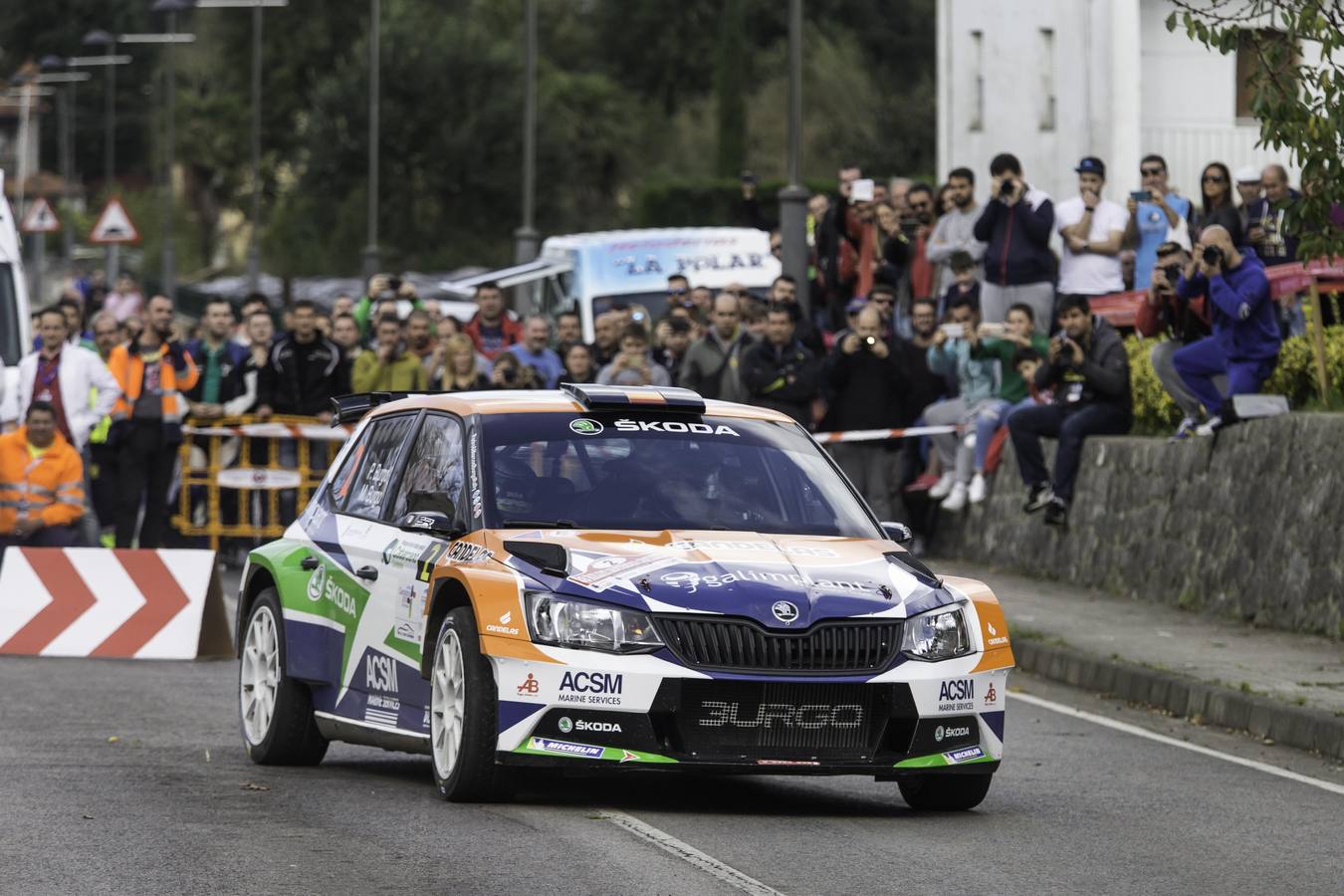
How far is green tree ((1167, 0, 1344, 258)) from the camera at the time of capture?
13.6 metres

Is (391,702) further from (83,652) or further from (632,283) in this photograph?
(632,283)

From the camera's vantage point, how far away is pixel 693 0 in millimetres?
82188

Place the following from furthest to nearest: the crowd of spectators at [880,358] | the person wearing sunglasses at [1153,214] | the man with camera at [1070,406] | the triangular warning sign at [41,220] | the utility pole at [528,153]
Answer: the triangular warning sign at [41,220]
the utility pole at [528,153]
the person wearing sunglasses at [1153,214]
the man with camera at [1070,406]
the crowd of spectators at [880,358]

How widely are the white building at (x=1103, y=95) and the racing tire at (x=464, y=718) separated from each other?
24688 millimetres

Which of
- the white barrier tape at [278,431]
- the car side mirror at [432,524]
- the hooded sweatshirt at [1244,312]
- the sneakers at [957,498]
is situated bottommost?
the sneakers at [957,498]

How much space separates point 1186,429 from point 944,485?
376 cm

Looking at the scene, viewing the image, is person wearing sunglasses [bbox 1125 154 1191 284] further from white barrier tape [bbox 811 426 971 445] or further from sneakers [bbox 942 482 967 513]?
sneakers [bbox 942 482 967 513]

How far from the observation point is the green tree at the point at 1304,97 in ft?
44.5

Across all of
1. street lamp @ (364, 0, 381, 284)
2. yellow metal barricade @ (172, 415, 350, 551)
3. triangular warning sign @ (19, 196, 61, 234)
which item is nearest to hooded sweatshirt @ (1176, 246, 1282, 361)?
yellow metal barricade @ (172, 415, 350, 551)

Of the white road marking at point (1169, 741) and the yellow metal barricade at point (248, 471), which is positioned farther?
the yellow metal barricade at point (248, 471)

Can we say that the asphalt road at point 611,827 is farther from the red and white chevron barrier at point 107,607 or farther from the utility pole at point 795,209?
the utility pole at point 795,209

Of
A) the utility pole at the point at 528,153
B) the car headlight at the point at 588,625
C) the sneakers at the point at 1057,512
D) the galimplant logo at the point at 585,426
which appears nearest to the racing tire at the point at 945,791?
the car headlight at the point at 588,625

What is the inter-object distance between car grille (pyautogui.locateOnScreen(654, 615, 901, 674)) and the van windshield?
50.2 ft

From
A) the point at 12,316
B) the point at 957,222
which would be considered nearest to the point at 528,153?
the point at 12,316
